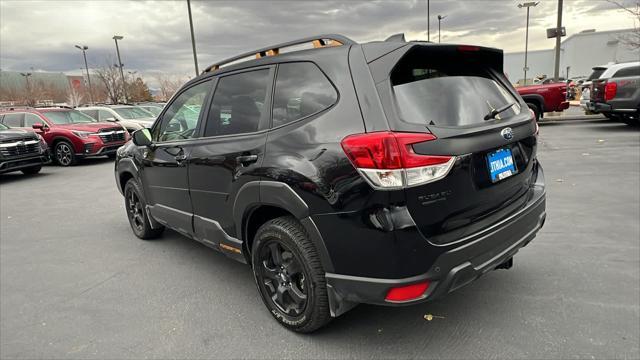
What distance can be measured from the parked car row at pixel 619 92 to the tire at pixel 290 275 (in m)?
12.5

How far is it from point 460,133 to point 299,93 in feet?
3.32

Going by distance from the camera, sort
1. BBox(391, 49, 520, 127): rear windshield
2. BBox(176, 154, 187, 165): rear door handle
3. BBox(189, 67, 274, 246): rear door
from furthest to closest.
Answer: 1. BBox(176, 154, 187, 165): rear door handle
2. BBox(189, 67, 274, 246): rear door
3. BBox(391, 49, 520, 127): rear windshield

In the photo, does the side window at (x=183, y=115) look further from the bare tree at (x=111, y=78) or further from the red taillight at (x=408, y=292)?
the bare tree at (x=111, y=78)

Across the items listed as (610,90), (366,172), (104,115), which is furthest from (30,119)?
(610,90)

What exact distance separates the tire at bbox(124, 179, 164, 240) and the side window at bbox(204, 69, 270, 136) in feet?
5.99

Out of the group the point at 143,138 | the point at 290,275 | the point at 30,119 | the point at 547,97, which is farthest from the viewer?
the point at 547,97

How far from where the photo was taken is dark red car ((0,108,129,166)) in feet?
37.7

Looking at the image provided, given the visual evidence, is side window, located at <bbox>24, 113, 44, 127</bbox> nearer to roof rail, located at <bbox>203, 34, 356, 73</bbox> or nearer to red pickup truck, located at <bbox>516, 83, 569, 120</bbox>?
roof rail, located at <bbox>203, 34, 356, 73</bbox>

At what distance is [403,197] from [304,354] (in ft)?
4.05

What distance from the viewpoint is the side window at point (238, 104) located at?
113 inches

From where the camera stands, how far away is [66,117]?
1264 cm

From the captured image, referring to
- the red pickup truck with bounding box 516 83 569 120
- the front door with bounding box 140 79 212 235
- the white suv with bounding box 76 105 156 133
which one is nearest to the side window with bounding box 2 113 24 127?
the white suv with bounding box 76 105 156 133

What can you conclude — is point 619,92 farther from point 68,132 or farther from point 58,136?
point 58,136

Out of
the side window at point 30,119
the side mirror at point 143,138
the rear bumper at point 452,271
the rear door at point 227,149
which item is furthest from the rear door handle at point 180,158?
the side window at point 30,119
